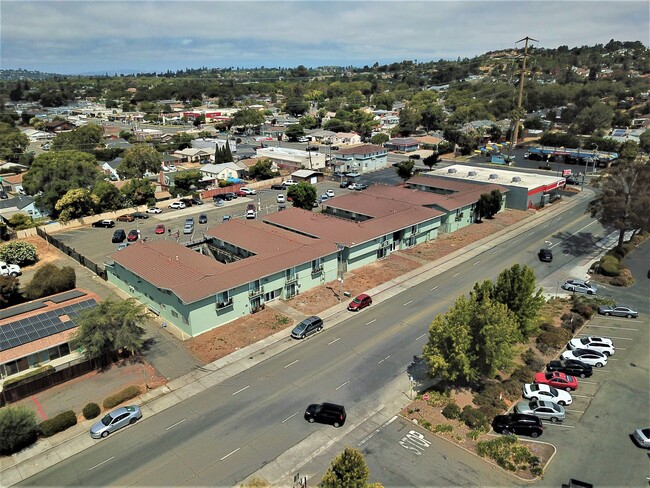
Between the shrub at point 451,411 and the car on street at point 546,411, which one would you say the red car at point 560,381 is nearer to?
the car on street at point 546,411

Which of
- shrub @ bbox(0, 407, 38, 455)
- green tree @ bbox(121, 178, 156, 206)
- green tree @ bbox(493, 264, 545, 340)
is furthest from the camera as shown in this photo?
green tree @ bbox(121, 178, 156, 206)

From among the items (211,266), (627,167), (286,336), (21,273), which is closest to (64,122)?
(21,273)

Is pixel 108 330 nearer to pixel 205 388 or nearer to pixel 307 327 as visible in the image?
pixel 205 388

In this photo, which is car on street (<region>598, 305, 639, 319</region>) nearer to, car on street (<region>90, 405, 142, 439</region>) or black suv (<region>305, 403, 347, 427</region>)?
black suv (<region>305, 403, 347, 427</region>)

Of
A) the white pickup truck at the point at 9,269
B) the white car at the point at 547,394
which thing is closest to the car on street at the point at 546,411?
the white car at the point at 547,394

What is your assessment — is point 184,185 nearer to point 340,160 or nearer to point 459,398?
point 340,160

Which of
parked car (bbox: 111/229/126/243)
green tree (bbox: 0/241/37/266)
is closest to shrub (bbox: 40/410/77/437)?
green tree (bbox: 0/241/37/266)
